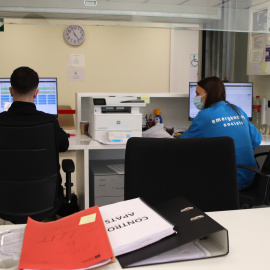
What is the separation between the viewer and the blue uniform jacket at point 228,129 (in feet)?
7.72

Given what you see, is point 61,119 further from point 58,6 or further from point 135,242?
point 135,242

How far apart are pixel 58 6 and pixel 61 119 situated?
2.00 m

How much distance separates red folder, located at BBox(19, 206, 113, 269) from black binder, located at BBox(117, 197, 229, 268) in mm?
71

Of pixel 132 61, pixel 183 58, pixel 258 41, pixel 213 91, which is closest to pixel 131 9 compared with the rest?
pixel 213 91

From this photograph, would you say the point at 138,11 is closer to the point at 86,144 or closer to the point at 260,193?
the point at 86,144

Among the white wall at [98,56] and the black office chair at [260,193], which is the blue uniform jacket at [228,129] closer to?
the black office chair at [260,193]

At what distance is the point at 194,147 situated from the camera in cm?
155

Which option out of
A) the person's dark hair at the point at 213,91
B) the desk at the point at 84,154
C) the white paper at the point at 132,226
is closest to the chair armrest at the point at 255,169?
the person's dark hair at the point at 213,91

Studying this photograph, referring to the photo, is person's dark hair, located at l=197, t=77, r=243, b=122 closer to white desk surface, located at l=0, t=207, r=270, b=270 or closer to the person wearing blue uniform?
the person wearing blue uniform

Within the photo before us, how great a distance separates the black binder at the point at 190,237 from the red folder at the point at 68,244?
0.07 m

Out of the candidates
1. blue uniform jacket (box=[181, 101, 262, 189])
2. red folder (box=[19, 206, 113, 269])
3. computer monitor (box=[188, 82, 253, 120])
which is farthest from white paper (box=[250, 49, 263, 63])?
red folder (box=[19, 206, 113, 269])

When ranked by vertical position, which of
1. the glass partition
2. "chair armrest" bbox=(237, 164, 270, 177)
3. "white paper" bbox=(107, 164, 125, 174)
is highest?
the glass partition

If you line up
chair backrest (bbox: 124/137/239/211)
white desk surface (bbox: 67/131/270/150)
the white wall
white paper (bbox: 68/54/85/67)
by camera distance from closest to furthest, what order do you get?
chair backrest (bbox: 124/137/239/211), white desk surface (bbox: 67/131/270/150), the white wall, white paper (bbox: 68/54/85/67)

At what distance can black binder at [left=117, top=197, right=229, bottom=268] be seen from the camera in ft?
2.88
